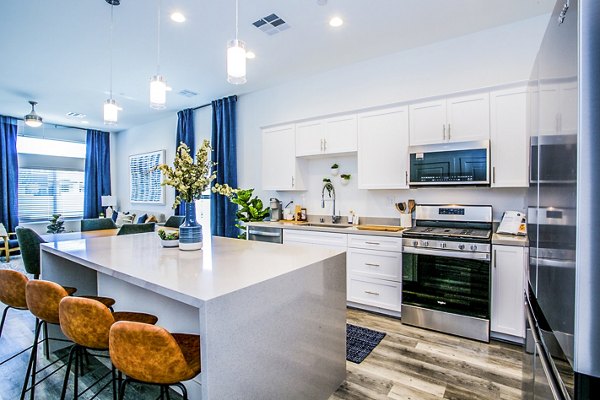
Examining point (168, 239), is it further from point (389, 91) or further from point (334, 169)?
point (389, 91)

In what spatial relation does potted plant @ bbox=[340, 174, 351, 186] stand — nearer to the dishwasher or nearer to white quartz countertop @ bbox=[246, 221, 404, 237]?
white quartz countertop @ bbox=[246, 221, 404, 237]

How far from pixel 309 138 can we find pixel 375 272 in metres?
2.00

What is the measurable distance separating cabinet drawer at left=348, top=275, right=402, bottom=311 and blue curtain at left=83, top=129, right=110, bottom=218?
25.7ft

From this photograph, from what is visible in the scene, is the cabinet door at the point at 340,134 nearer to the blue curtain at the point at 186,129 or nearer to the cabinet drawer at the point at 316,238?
the cabinet drawer at the point at 316,238

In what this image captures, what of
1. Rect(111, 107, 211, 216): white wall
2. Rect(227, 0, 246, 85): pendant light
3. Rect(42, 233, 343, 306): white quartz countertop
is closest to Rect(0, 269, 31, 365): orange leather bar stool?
Rect(42, 233, 343, 306): white quartz countertop

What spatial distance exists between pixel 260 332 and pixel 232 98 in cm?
481

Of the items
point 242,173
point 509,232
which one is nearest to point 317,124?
point 242,173

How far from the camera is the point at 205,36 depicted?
3.47 metres

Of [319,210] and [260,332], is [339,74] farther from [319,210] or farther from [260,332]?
[260,332]

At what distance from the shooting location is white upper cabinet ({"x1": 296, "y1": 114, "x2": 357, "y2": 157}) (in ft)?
13.0

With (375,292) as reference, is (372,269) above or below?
above

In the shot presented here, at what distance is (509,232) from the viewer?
301 centimetres

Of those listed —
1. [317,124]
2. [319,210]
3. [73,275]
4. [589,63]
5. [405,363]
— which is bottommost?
[405,363]

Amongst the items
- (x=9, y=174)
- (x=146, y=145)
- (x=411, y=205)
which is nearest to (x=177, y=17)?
(x=411, y=205)
